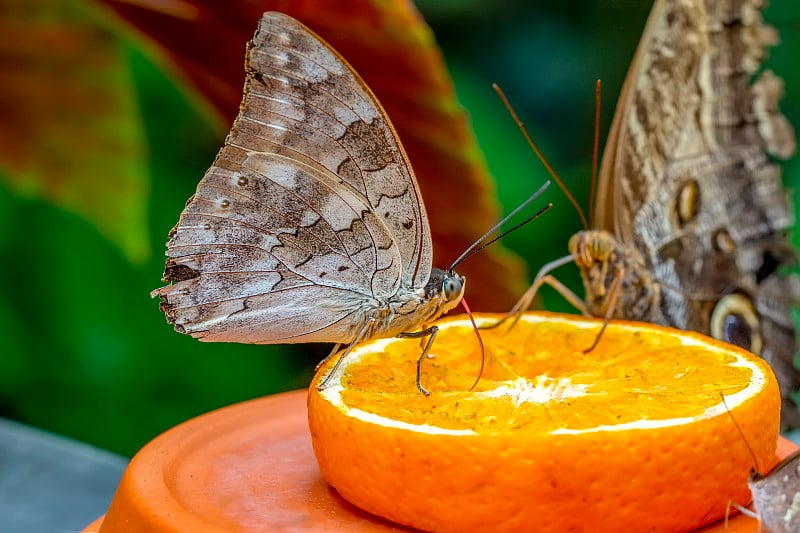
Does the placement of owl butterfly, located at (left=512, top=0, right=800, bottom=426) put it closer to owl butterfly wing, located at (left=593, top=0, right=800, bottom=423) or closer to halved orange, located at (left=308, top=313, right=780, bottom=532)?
owl butterfly wing, located at (left=593, top=0, right=800, bottom=423)

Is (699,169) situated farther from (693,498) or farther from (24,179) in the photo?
(24,179)

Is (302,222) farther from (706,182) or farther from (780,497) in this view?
(706,182)

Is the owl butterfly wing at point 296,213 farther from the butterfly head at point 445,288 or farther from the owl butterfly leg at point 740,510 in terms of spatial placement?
the owl butterfly leg at point 740,510

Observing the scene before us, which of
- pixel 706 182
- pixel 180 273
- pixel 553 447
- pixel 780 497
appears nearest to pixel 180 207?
pixel 180 273

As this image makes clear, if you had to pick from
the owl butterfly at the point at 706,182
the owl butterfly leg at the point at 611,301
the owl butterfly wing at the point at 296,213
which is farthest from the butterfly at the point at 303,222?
the owl butterfly at the point at 706,182

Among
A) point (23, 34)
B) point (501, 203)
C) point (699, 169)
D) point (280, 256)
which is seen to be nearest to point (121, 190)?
point (23, 34)

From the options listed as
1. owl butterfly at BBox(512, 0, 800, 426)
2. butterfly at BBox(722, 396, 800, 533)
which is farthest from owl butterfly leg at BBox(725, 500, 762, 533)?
owl butterfly at BBox(512, 0, 800, 426)
